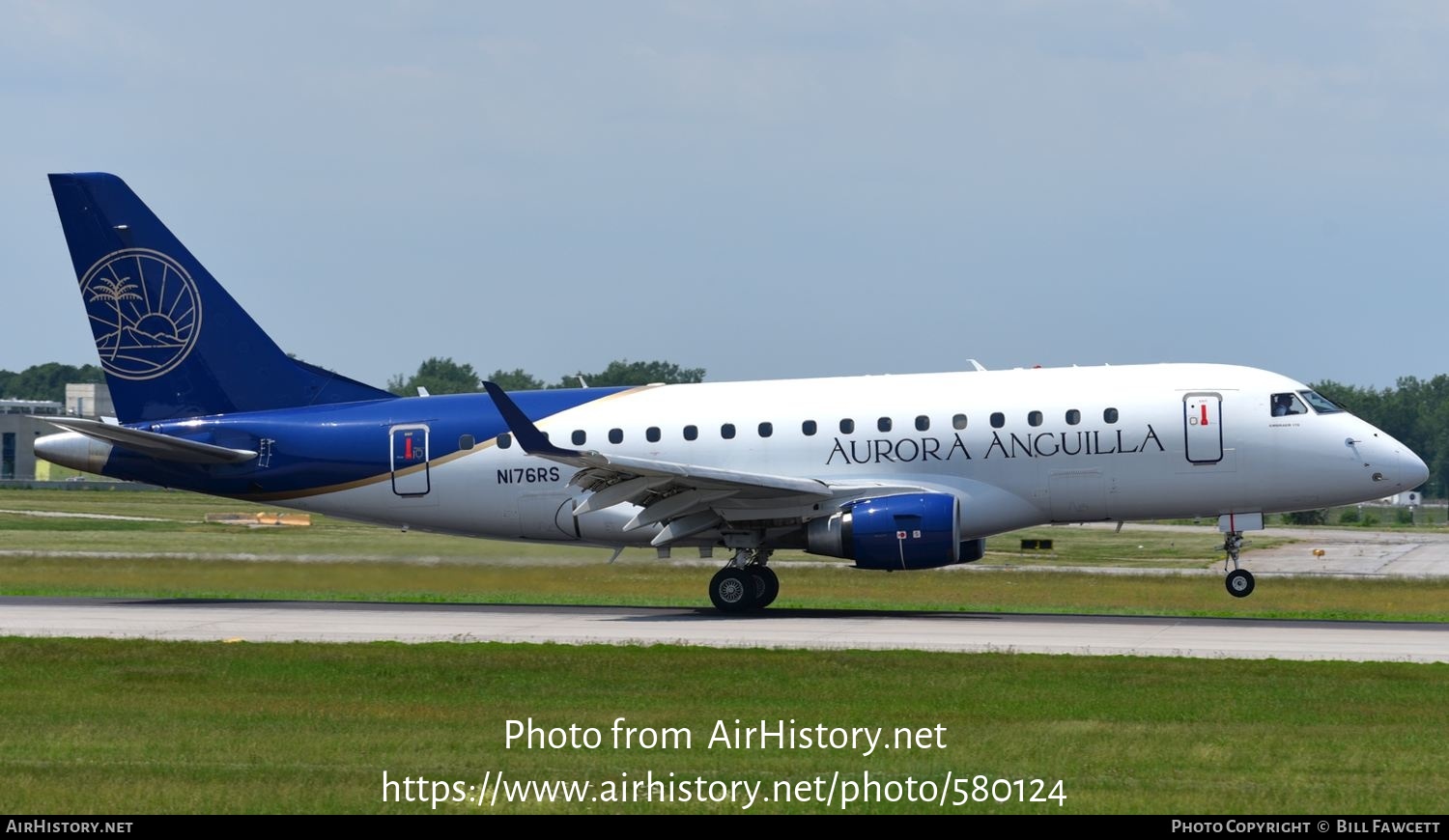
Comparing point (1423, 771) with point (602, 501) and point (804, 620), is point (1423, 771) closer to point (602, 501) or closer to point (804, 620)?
point (804, 620)

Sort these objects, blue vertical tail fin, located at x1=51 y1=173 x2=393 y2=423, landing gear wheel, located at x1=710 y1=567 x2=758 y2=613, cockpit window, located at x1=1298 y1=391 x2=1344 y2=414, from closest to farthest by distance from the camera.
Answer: cockpit window, located at x1=1298 y1=391 x2=1344 y2=414 < landing gear wheel, located at x1=710 y1=567 x2=758 y2=613 < blue vertical tail fin, located at x1=51 y1=173 x2=393 y2=423

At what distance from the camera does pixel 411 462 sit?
31.4 metres

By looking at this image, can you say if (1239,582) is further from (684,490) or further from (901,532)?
(684,490)

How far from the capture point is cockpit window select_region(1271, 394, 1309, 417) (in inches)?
1139

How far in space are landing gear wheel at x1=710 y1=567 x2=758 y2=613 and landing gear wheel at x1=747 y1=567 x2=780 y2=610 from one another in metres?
0.06

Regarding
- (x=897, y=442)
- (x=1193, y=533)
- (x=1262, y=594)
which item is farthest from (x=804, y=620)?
(x=1193, y=533)

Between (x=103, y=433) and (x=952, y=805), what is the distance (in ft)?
72.7

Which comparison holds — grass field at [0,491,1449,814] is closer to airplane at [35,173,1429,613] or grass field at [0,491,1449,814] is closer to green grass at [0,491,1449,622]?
airplane at [35,173,1429,613]

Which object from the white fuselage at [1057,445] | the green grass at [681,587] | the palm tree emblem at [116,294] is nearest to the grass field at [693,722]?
the white fuselage at [1057,445]

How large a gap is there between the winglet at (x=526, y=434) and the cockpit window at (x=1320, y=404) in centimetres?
1250

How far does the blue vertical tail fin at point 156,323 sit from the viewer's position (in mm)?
32375

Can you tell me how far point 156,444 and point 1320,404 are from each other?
67.9 feet

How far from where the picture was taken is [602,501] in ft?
94.1

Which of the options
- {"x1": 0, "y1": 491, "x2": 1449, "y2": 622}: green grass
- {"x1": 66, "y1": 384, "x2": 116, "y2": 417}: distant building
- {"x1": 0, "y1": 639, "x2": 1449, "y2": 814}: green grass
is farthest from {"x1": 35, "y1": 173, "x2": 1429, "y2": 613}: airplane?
{"x1": 66, "y1": 384, "x2": 116, "y2": 417}: distant building
